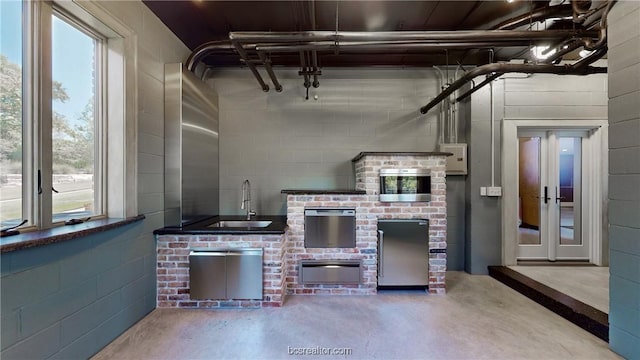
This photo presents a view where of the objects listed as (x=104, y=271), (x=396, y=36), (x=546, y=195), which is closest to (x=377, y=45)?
(x=396, y=36)

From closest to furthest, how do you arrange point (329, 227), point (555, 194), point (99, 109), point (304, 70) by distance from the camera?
1. point (99, 109)
2. point (329, 227)
3. point (304, 70)
4. point (555, 194)

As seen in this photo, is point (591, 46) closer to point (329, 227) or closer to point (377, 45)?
point (377, 45)

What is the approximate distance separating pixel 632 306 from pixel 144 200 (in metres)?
4.22

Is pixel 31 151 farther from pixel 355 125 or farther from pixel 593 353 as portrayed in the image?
pixel 593 353

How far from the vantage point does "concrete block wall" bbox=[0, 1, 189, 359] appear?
5.07ft

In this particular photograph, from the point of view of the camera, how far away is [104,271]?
2.11 m

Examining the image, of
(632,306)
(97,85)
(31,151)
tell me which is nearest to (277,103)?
(97,85)

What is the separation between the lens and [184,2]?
8.70 feet

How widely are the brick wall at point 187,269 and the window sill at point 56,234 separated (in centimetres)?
60

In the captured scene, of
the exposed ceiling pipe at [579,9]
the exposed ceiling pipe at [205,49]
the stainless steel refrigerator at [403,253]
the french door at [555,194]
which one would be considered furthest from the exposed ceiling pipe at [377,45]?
the stainless steel refrigerator at [403,253]

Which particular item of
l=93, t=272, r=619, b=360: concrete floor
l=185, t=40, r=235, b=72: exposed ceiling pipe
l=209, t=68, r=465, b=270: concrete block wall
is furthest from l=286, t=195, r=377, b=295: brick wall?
l=185, t=40, r=235, b=72: exposed ceiling pipe

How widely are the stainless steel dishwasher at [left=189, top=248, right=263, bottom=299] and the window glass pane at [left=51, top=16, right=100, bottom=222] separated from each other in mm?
1071

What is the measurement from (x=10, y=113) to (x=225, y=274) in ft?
6.65

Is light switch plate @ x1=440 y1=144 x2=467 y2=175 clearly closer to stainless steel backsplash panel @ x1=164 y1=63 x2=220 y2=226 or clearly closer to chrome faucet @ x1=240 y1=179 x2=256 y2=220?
chrome faucet @ x1=240 y1=179 x2=256 y2=220
